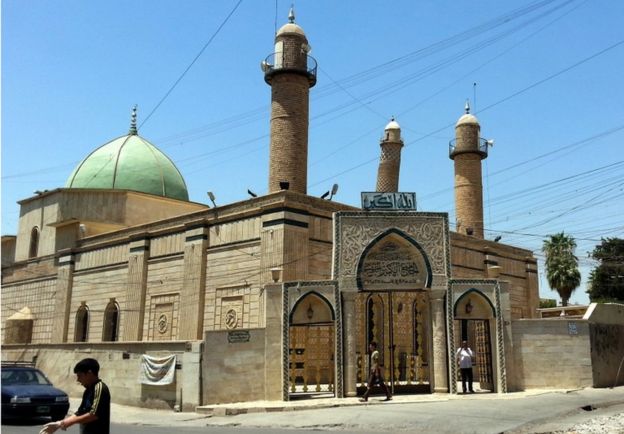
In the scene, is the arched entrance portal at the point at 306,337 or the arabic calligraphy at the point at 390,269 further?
the arabic calligraphy at the point at 390,269

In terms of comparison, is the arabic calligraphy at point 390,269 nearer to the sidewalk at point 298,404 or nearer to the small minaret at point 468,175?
the sidewalk at point 298,404

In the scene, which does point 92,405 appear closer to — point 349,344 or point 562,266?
point 349,344

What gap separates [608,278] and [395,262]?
1384 inches

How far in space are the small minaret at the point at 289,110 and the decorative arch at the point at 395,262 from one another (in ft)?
23.5

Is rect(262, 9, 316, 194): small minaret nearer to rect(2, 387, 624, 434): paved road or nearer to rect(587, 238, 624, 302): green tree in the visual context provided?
rect(2, 387, 624, 434): paved road

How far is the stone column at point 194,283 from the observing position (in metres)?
21.9

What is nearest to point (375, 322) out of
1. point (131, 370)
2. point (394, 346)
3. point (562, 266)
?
point (394, 346)

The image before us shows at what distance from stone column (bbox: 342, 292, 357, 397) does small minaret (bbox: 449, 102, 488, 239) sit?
51.8 feet

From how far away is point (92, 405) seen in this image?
4.70 meters

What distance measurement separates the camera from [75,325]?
27.7 metres

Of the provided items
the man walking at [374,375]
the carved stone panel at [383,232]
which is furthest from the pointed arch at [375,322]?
the carved stone panel at [383,232]

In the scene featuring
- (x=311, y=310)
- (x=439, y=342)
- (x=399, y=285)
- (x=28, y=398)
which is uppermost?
(x=399, y=285)

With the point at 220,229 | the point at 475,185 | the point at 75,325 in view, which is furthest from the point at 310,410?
the point at 475,185

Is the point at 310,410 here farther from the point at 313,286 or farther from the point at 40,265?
the point at 40,265
